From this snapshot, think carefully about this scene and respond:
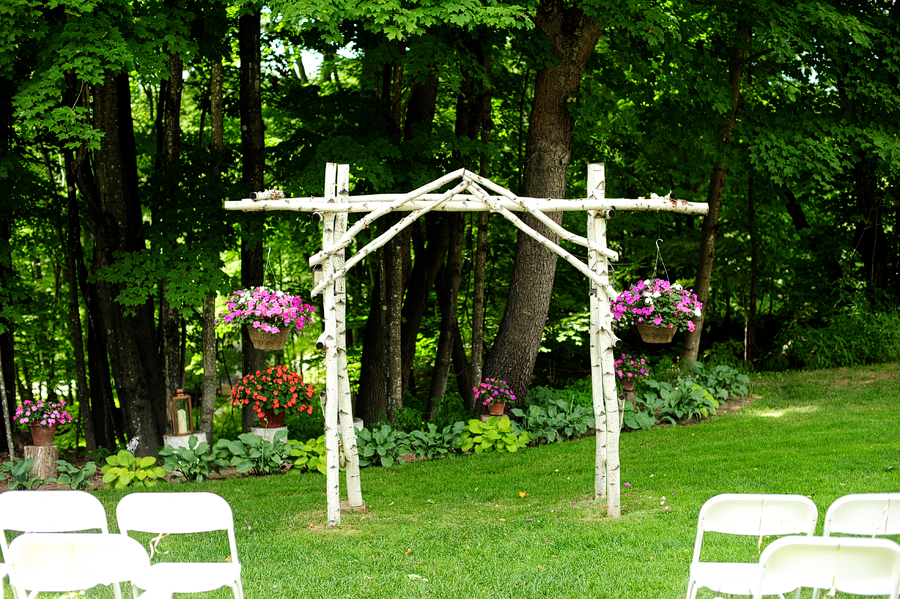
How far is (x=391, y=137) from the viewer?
359 inches

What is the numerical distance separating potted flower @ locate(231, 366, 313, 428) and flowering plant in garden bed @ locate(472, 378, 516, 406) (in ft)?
6.65

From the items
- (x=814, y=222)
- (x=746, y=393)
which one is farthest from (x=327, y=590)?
(x=814, y=222)

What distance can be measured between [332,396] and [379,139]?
3.93 metres

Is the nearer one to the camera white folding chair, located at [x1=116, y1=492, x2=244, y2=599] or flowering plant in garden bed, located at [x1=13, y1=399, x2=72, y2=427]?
white folding chair, located at [x1=116, y1=492, x2=244, y2=599]

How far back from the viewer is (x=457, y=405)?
32.2 ft

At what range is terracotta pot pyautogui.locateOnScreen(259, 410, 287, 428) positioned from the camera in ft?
26.5

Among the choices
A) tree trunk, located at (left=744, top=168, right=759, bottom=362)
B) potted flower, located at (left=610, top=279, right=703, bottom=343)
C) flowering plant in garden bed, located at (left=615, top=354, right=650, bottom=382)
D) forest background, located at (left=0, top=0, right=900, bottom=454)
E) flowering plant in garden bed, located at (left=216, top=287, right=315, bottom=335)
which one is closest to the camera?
flowering plant in garden bed, located at (left=216, top=287, right=315, bottom=335)

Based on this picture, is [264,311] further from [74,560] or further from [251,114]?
[251,114]

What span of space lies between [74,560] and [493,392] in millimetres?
6534

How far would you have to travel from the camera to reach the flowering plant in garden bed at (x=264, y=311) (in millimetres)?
5945

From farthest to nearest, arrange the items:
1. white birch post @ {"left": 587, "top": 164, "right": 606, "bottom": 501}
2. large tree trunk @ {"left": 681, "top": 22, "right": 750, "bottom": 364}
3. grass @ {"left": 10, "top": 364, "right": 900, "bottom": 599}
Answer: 1. large tree trunk @ {"left": 681, "top": 22, "right": 750, "bottom": 364}
2. white birch post @ {"left": 587, "top": 164, "right": 606, "bottom": 501}
3. grass @ {"left": 10, "top": 364, "right": 900, "bottom": 599}

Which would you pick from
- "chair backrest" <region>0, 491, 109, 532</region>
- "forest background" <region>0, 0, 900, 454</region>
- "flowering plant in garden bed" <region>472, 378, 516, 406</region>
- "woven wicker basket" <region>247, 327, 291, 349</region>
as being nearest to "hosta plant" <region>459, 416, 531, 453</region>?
"flowering plant in garden bed" <region>472, 378, 516, 406</region>

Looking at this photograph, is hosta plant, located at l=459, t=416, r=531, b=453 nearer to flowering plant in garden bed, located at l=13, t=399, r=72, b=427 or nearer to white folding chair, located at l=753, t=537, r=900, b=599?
flowering plant in garden bed, located at l=13, t=399, r=72, b=427

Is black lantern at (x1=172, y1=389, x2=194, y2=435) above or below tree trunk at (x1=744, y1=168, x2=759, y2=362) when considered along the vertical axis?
below
